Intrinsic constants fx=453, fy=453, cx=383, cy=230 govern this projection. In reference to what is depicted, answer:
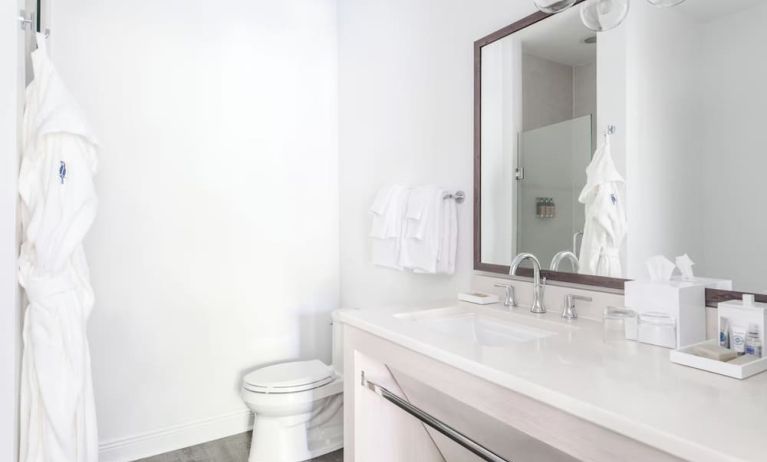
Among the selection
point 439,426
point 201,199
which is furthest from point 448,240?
point 201,199

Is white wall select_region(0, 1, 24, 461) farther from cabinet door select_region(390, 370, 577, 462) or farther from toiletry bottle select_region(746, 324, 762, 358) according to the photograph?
toiletry bottle select_region(746, 324, 762, 358)

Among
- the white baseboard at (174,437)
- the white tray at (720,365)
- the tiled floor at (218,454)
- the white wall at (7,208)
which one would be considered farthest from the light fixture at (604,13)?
the white baseboard at (174,437)

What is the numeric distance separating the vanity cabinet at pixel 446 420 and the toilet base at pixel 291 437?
606 mm

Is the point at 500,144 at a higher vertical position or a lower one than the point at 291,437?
higher

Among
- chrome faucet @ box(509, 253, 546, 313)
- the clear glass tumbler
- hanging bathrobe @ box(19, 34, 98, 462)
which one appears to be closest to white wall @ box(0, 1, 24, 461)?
hanging bathrobe @ box(19, 34, 98, 462)

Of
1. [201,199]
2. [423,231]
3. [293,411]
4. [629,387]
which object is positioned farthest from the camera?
[201,199]

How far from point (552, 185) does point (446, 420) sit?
0.87 metres

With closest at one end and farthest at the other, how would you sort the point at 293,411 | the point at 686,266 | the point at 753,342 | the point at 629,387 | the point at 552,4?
the point at 629,387 < the point at 753,342 < the point at 552,4 < the point at 686,266 < the point at 293,411

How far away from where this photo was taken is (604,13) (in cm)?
107

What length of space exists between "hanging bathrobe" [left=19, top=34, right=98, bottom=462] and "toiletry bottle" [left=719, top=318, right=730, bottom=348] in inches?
74.0

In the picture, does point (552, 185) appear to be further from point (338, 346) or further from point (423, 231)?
point (338, 346)

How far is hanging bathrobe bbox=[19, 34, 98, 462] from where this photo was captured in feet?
4.82

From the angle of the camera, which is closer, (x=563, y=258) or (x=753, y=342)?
(x=753, y=342)

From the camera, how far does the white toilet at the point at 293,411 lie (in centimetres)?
202
